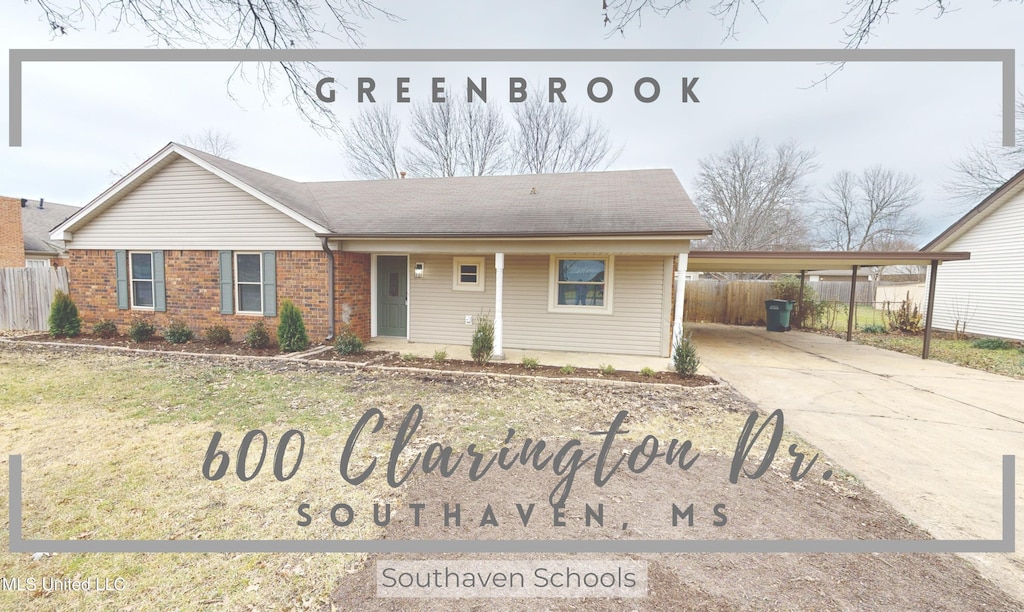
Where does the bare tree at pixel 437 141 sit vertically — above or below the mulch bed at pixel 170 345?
above

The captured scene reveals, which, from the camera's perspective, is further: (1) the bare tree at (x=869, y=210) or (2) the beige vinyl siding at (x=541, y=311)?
(1) the bare tree at (x=869, y=210)

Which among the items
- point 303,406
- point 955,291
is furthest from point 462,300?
point 955,291

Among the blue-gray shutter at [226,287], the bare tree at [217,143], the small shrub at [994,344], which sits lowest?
the small shrub at [994,344]

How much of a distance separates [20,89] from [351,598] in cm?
370

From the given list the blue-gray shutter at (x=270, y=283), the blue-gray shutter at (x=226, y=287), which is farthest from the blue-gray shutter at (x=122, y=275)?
the blue-gray shutter at (x=270, y=283)

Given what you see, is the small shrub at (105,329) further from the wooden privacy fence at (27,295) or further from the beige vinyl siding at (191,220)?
the wooden privacy fence at (27,295)

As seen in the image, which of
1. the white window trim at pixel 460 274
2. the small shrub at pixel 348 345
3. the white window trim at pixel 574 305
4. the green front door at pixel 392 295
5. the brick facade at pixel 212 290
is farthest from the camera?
the green front door at pixel 392 295

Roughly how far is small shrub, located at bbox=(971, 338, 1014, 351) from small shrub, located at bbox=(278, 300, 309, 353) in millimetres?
17486

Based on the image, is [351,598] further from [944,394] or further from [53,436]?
[944,394]

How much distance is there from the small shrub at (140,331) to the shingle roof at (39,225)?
14292 mm

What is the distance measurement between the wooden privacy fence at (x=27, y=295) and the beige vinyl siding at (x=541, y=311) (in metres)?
9.99

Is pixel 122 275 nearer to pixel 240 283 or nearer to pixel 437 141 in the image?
pixel 240 283

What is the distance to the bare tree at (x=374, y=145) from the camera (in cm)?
1959

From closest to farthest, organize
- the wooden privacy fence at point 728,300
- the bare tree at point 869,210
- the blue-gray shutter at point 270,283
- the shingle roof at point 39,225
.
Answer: the blue-gray shutter at point 270,283, the wooden privacy fence at point 728,300, the shingle roof at point 39,225, the bare tree at point 869,210
